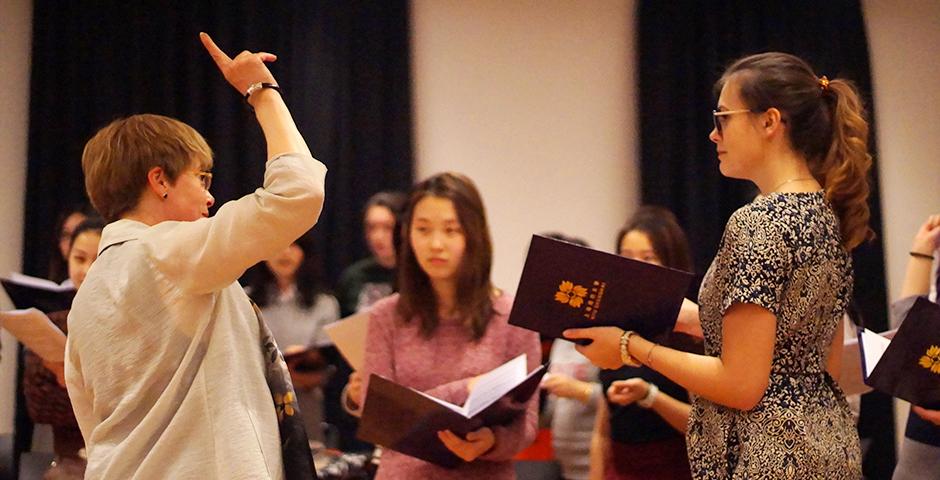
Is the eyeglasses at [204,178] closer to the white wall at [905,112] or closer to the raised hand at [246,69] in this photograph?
the raised hand at [246,69]

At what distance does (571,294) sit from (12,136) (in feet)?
15.3

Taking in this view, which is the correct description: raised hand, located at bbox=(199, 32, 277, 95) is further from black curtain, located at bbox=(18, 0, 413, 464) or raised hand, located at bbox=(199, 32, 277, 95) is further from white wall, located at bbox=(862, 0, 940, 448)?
white wall, located at bbox=(862, 0, 940, 448)

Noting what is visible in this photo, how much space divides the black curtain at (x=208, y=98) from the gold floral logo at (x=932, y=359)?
12.8 ft

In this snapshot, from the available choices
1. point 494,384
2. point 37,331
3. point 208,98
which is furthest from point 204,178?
point 208,98

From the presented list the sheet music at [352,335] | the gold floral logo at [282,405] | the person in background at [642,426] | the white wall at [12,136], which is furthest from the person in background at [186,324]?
the white wall at [12,136]

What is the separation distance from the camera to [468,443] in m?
2.53

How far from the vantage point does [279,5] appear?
19.1 feet

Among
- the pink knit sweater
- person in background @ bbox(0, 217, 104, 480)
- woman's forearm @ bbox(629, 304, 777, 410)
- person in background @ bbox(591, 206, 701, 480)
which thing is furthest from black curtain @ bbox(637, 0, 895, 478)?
woman's forearm @ bbox(629, 304, 777, 410)

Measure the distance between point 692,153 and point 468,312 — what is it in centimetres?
317

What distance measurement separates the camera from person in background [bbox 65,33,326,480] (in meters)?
1.74

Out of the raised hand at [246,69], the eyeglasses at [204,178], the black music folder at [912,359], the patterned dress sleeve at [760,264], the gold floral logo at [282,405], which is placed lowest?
the gold floral logo at [282,405]

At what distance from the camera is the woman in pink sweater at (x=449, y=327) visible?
263 cm

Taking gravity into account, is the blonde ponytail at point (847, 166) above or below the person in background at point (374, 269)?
above

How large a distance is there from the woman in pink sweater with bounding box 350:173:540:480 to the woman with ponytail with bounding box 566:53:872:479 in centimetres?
68
